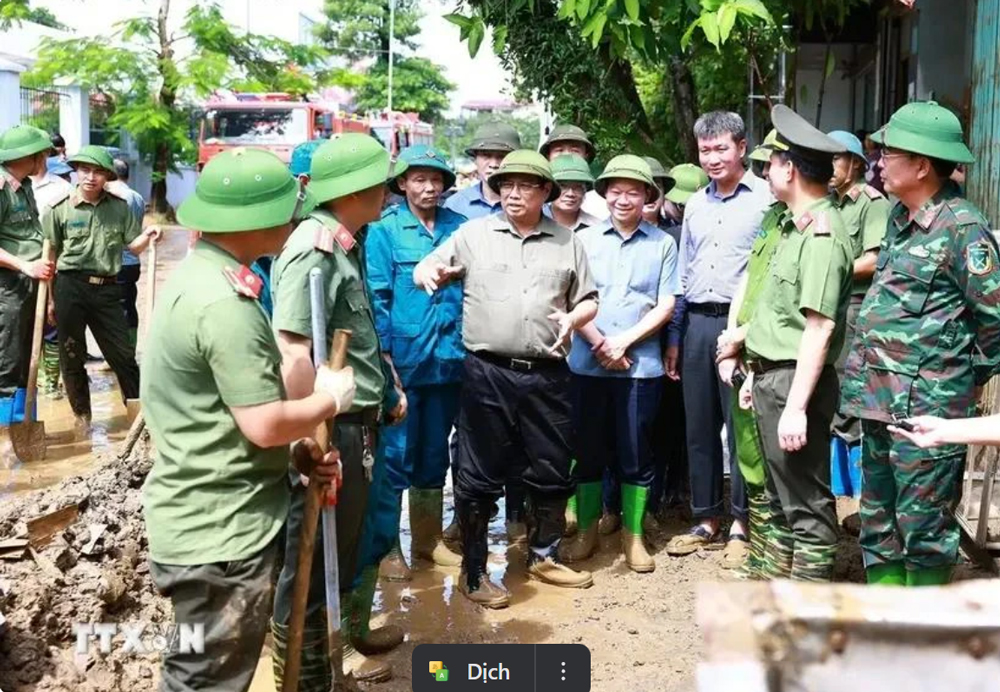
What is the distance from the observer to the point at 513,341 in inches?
200

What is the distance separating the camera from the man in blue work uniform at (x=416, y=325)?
18.1ft

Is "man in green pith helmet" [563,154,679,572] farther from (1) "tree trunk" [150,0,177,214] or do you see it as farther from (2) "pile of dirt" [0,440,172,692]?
(1) "tree trunk" [150,0,177,214]

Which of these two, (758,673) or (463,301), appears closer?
(758,673)

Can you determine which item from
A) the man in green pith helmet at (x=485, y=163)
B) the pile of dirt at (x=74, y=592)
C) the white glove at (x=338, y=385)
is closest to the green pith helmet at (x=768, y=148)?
the man in green pith helmet at (x=485, y=163)

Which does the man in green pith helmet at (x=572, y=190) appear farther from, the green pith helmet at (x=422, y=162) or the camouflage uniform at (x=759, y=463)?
the camouflage uniform at (x=759, y=463)

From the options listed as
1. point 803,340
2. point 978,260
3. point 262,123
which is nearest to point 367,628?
point 803,340

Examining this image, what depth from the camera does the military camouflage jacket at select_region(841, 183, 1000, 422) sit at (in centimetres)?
396

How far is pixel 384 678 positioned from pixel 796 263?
2251mm

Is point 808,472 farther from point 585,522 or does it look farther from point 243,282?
point 243,282

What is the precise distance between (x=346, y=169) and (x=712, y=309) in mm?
2544

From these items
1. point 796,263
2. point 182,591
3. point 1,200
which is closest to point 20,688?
point 182,591

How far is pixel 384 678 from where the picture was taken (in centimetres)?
442

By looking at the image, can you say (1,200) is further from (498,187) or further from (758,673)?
(758,673)

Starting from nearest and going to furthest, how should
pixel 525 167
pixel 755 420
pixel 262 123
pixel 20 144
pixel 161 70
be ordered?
pixel 755 420, pixel 525 167, pixel 20 144, pixel 262 123, pixel 161 70
